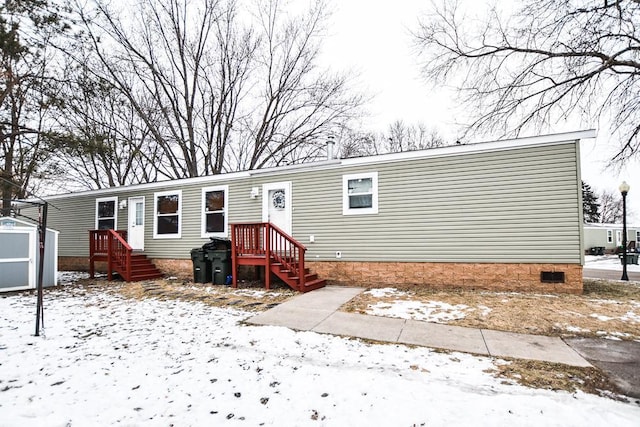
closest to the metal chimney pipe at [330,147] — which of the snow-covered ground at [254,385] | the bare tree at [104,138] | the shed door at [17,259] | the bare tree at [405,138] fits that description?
the snow-covered ground at [254,385]

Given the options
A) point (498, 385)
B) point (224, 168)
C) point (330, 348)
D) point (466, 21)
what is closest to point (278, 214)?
point (330, 348)

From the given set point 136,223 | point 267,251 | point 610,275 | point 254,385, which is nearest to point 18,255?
point 136,223

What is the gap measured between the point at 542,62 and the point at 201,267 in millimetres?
12181

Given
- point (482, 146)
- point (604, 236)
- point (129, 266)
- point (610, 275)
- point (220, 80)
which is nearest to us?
point (482, 146)

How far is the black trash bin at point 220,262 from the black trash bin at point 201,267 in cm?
21

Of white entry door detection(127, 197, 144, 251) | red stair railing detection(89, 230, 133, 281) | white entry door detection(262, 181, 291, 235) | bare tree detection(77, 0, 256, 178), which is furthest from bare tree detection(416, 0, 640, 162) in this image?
red stair railing detection(89, 230, 133, 281)

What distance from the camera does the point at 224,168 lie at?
18.3 meters

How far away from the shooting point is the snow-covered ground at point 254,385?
225cm

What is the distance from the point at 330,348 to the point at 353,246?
443 centimetres

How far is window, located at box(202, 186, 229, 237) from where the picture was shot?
9.33 metres

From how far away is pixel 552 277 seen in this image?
6391 millimetres

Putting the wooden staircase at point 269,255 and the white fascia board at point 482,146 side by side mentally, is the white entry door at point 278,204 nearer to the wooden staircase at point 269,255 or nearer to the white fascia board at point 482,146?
the wooden staircase at point 269,255

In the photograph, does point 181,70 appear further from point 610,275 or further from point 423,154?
point 610,275

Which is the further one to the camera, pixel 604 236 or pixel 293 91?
pixel 604 236
